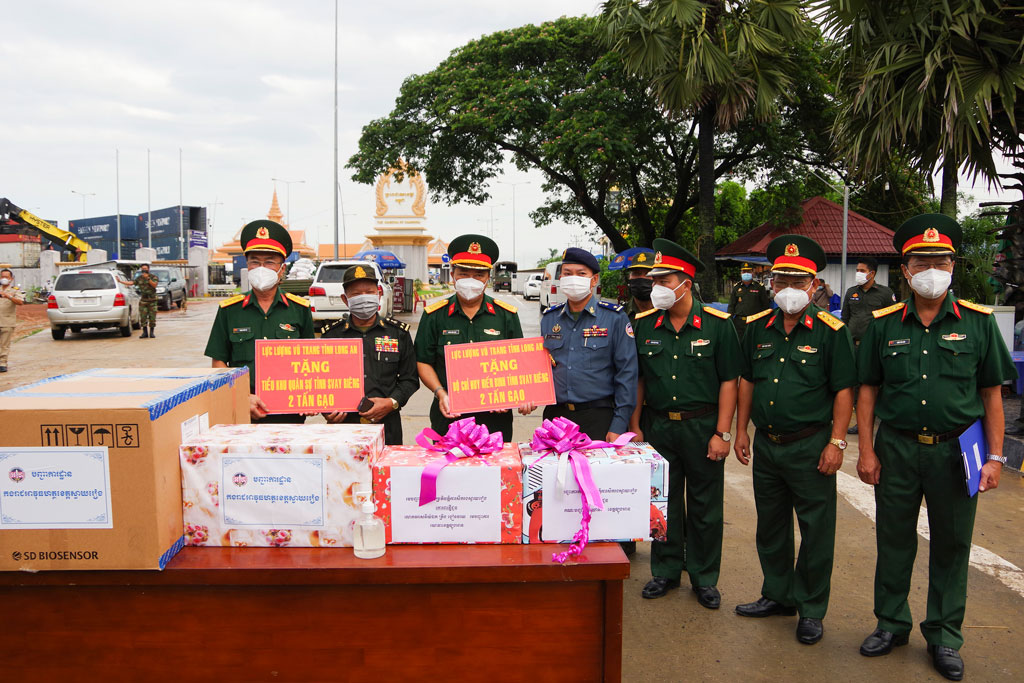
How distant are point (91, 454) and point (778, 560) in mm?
3344

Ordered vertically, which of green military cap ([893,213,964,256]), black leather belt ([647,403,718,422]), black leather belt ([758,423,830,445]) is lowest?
black leather belt ([758,423,830,445])

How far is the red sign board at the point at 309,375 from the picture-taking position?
11.7 feet

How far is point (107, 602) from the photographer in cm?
236

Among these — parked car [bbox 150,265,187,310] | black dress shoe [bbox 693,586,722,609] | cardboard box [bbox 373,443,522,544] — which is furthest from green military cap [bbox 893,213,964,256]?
parked car [bbox 150,265,187,310]

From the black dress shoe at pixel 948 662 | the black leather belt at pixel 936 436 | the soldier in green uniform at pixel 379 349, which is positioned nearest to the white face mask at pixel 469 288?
the soldier in green uniform at pixel 379 349

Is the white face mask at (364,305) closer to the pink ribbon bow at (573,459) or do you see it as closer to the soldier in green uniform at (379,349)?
the soldier in green uniform at (379,349)

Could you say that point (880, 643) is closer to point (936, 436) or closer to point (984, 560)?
point (936, 436)

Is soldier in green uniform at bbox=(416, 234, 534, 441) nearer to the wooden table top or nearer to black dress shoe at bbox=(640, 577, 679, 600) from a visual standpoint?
black dress shoe at bbox=(640, 577, 679, 600)

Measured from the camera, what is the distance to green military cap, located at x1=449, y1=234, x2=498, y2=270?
162 inches

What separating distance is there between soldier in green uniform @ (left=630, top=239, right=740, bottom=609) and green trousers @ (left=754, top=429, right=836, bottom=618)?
25 cm

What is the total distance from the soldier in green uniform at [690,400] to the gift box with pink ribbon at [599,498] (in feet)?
5.33

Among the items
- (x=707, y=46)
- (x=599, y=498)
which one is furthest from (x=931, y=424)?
(x=707, y=46)

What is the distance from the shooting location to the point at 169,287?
96.5 ft

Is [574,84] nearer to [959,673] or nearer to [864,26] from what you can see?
[864,26]
